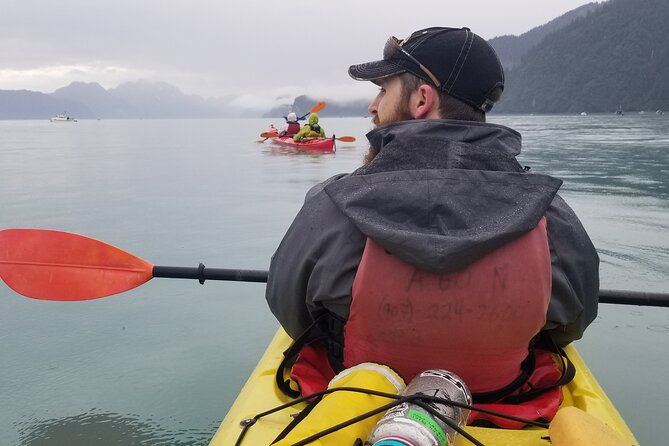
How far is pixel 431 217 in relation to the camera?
136 cm

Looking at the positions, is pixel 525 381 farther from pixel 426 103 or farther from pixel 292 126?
pixel 292 126

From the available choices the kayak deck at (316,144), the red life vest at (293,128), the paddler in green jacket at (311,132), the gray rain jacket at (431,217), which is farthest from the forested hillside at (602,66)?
the gray rain jacket at (431,217)

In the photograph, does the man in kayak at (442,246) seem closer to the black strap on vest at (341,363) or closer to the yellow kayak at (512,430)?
the black strap on vest at (341,363)

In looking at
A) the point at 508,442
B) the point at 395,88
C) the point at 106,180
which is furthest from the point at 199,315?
the point at 106,180

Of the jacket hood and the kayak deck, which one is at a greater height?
the jacket hood

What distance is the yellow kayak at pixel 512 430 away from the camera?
3.62ft

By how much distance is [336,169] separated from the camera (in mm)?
12711

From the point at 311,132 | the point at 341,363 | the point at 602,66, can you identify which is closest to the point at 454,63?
the point at 341,363

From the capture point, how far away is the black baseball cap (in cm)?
163

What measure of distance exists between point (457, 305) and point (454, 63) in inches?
27.1

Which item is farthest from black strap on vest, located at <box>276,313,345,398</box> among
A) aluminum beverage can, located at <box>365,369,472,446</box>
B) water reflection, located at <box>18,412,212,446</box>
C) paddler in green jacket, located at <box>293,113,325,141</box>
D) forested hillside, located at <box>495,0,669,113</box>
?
forested hillside, located at <box>495,0,669,113</box>

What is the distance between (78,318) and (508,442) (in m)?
3.30

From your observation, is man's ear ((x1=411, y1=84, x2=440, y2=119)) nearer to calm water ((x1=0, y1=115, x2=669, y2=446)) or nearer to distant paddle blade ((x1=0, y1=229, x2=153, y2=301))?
calm water ((x1=0, y1=115, x2=669, y2=446))

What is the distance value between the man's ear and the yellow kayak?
854mm
